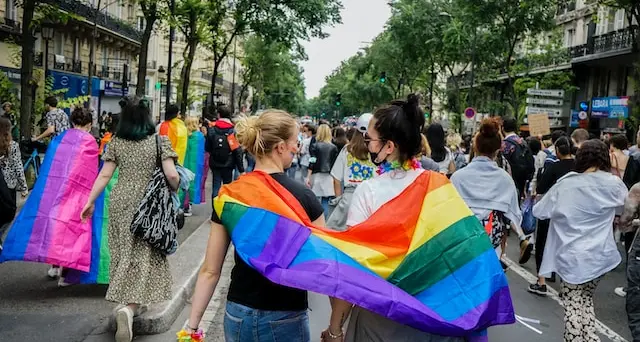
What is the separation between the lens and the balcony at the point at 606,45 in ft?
107

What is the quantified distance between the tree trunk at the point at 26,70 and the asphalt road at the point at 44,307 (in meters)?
6.49

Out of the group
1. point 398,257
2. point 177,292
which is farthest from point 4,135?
point 398,257

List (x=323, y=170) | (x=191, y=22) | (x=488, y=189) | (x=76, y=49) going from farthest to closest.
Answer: (x=76, y=49) → (x=191, y=22) → (x=323, y=170) → (x=488, y=189)

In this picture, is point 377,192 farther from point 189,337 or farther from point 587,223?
point 587,223

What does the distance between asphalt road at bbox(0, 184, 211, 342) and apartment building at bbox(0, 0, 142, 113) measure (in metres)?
27.1

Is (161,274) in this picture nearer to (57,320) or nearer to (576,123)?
(57,320)

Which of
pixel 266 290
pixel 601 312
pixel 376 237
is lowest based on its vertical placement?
pixel 601 312

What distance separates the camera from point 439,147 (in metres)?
9.03

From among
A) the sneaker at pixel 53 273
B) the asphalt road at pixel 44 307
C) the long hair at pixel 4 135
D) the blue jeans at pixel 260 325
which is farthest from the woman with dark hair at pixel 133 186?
the blue jeans at pixel 260 325

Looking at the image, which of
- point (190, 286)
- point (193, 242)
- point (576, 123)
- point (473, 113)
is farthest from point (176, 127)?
point (576, 123)

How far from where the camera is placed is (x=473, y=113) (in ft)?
→ 103

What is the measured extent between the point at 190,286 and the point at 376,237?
14.7 ft

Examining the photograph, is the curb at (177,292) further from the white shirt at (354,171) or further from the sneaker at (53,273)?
the white shirt at (354,171)

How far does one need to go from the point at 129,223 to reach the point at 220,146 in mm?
6383
